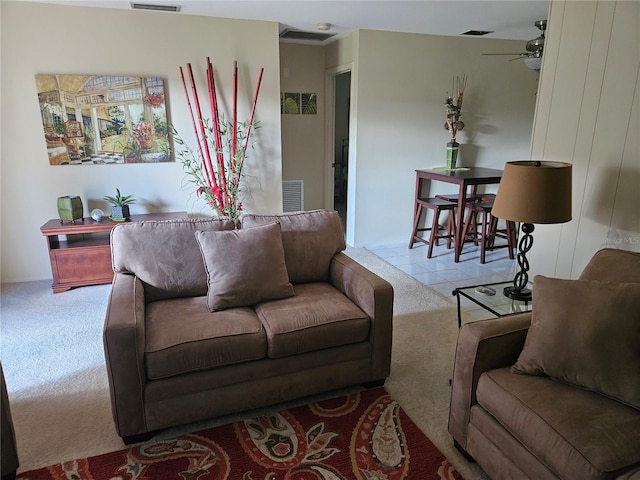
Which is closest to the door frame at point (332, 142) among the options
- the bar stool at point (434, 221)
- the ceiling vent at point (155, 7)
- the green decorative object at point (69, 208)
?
the bar stool at point (434, 221)

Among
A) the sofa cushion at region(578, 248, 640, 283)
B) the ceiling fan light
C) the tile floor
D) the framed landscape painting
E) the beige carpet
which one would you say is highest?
the ceiling fan light

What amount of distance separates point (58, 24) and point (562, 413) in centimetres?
432

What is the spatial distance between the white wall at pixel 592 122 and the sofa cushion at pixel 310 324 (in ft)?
5.01

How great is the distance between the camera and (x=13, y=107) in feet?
11.8

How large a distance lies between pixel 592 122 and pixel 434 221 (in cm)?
215

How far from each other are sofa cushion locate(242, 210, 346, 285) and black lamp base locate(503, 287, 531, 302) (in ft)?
3.26

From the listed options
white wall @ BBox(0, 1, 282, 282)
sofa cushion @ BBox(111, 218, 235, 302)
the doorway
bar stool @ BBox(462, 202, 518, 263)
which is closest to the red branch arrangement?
white wall @ BBox(0, 1, 282, 282)

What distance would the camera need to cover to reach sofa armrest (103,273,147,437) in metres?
1.79

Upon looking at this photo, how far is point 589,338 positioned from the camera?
1545 millimetres

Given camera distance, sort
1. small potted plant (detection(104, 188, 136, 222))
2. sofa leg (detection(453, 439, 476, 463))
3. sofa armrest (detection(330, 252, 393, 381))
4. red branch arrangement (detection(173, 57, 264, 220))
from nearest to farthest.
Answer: sofa leg (detection(453, 439, 476, 463))
sofa armrest (detection(330, 252, 393, 381))
small potted plant (detection(104, 188, 136, 222))
red branch arrangement (detection(173, 57, 264, 220))

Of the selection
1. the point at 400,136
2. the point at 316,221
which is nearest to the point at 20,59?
the point at 316,221

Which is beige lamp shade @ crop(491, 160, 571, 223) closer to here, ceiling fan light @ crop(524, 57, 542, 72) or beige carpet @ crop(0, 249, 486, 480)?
beige carpet @ crop(0, 249, 486, 480)

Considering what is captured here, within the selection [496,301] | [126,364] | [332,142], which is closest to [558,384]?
[496,301]

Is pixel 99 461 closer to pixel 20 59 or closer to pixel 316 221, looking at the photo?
pixel 316 221
